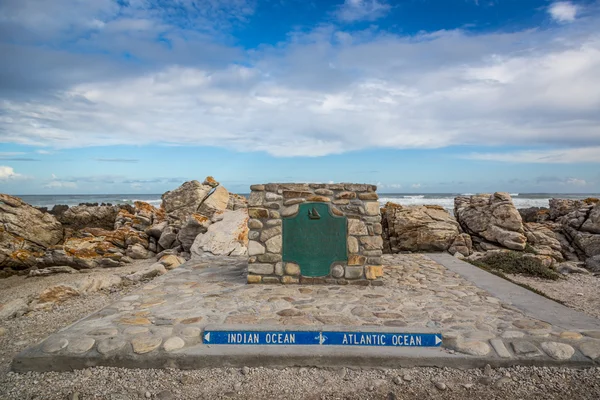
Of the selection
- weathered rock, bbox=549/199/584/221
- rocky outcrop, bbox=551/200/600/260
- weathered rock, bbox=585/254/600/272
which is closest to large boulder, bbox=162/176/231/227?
weathered rock, bbox=585/254/600/272

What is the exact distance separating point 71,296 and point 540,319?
7691 mm

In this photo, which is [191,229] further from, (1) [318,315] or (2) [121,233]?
(1) [318,315]

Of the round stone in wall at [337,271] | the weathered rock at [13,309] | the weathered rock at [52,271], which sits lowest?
the weathered rock at [52,271]

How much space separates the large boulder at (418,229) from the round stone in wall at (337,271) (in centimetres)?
607

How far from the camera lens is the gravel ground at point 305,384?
3520 mm

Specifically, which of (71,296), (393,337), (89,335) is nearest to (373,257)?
(393,337)

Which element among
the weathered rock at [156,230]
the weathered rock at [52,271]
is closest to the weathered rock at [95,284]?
the weathered rock at [52,271]

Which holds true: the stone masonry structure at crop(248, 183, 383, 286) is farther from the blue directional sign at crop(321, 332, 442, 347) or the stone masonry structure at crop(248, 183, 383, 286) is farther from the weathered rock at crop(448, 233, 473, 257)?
the weathered rock at crop(448, 233, 473, 257)

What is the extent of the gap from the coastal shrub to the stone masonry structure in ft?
13.8

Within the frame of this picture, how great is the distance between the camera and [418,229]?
12.3m

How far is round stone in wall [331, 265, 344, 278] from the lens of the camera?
253 inches

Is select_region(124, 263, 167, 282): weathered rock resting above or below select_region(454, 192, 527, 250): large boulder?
below

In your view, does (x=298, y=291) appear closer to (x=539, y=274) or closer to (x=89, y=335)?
(x=89, y=335)

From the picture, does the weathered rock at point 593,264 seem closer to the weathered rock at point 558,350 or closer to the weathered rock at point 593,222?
the weathered rock at point 593,222
